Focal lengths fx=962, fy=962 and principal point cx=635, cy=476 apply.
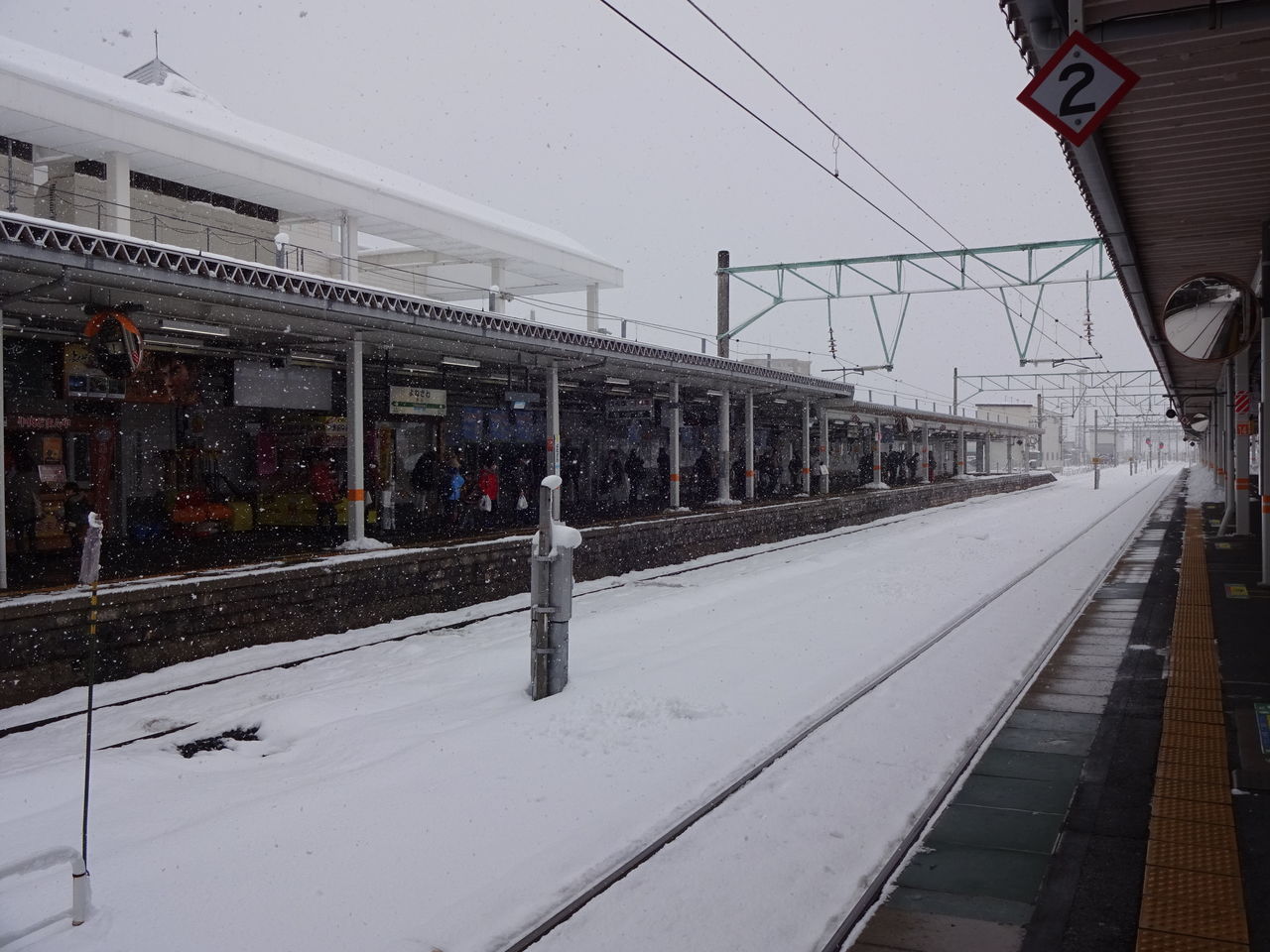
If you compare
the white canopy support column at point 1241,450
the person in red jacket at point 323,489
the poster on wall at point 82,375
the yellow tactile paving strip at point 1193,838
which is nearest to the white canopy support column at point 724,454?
the person in red jacket at point 323,489

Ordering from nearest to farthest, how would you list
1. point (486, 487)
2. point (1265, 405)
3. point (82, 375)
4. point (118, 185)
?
1. point (1265, 405)
2. point (82, 375)
3. point (486, 487)
4. point (118, 185)

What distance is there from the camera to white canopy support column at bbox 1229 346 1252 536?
1667 centimetres

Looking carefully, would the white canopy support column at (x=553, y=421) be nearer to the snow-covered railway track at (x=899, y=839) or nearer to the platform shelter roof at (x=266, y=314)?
the platform shelter roof at (x=266, y=314)

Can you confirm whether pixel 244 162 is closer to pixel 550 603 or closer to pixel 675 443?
pixel 675 443

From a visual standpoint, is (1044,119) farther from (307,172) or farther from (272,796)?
(307,172)

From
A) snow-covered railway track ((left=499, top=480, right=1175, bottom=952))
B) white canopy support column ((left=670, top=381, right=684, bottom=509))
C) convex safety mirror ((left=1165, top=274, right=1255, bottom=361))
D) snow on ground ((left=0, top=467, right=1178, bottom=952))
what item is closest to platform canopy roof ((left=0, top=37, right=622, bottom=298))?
white canopy support column ((left=670, top=381, right=684, bottom=509))

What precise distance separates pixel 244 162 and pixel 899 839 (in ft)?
80.8

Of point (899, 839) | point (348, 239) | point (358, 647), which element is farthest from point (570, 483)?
point (899, 839)

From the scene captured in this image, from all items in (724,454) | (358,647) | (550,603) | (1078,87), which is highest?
(1078,87)

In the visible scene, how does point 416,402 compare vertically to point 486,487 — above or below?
above

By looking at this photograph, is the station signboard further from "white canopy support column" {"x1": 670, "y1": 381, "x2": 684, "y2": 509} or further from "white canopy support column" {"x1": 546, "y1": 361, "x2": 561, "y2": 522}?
"white canopy support column" {"x1": 546, "y1": 361, "x2": 561, "y2": 522}

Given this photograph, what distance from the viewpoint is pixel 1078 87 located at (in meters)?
5.04

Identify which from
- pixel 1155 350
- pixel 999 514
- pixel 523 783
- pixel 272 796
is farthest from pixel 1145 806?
pixel 999 514

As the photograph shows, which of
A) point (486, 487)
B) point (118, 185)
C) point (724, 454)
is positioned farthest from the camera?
point (724, 454)
